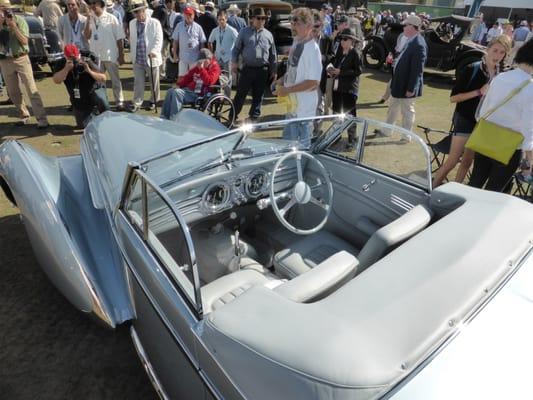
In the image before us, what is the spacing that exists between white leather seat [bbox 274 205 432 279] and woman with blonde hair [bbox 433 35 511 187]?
2.21 metres

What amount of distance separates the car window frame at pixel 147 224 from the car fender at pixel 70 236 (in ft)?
1.30

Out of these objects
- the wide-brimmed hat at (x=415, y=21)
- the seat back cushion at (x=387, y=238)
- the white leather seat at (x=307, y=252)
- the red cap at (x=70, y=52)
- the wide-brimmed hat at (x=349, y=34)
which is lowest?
the white leather seat at (x=307, y=252)

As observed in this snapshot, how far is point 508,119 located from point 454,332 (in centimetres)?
274

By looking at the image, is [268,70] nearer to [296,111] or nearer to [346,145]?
[296,111]

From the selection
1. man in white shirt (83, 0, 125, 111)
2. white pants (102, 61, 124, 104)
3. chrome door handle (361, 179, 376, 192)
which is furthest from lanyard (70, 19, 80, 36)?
chrome door handle (361, 179, 376, 192)

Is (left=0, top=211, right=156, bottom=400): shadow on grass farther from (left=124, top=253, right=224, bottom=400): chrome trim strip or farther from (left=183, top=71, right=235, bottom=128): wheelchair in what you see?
(left=183, top=71, right=235, bottom=128): wheelchair

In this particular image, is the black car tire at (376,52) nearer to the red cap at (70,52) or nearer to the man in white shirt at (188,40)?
the man in white shirt at (188,40)

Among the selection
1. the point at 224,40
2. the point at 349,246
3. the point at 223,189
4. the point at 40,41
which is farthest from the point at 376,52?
the point at 223,189

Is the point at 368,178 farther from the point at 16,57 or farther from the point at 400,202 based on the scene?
the point at 16,57

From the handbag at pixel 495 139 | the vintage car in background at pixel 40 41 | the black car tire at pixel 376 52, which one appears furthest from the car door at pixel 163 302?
the black car tire at pixel 376 52

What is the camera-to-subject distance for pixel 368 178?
2855 millimetres

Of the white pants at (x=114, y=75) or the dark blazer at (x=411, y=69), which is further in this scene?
the white pants at (x=114, y=75)

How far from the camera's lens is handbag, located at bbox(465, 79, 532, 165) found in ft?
10.8

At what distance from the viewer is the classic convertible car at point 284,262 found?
4.08 feet
